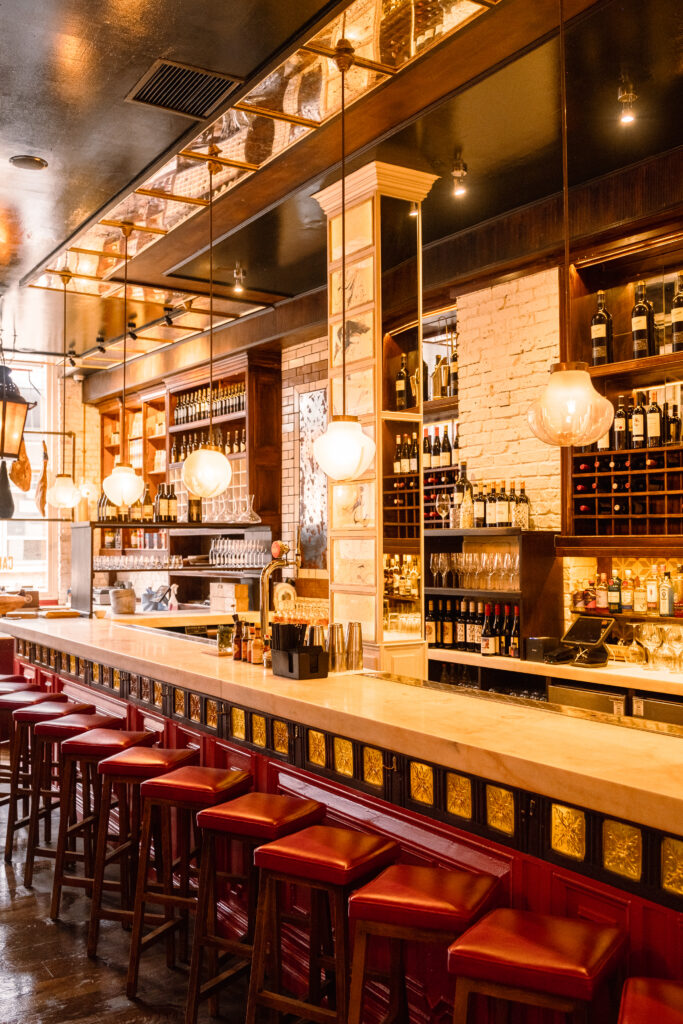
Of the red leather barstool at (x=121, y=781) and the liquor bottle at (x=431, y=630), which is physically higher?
the liquor bottle at (x=431, y=630)

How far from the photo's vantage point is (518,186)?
191 inches

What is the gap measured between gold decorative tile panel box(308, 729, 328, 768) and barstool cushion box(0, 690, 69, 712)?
2.32 meters

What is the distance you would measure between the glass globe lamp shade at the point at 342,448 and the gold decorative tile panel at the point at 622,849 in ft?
6.56

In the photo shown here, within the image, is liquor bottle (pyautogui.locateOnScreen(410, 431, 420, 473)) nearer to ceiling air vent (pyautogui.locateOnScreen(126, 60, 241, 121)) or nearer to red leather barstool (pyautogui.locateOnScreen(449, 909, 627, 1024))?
ceiling air vent (pyautogui.locateOnScreen(126, 60, 241, 121))

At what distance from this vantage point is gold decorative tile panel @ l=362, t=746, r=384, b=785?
9.36ft

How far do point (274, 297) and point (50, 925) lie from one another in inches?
200

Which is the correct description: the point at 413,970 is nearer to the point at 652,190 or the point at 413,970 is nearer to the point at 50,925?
the point at 50,925

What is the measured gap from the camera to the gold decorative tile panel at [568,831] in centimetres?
218

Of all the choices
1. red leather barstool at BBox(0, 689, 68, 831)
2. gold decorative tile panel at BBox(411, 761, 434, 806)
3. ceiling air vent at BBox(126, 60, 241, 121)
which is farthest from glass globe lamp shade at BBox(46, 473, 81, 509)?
gold decorative tile panel at BBox(411, 761, 434, 806)

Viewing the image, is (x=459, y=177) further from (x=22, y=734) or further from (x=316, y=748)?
(x=22, y=734)

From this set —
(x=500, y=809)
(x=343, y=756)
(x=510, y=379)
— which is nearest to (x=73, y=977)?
(x=343, y=756)

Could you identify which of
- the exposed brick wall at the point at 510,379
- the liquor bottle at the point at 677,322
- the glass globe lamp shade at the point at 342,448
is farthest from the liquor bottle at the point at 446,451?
the glass globe lamp shade at the point at 342,448

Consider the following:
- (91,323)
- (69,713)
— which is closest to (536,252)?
(69,713)

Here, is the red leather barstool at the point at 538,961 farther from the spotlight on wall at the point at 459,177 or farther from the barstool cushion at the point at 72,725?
the spotlight on wall at the point at 459,177
